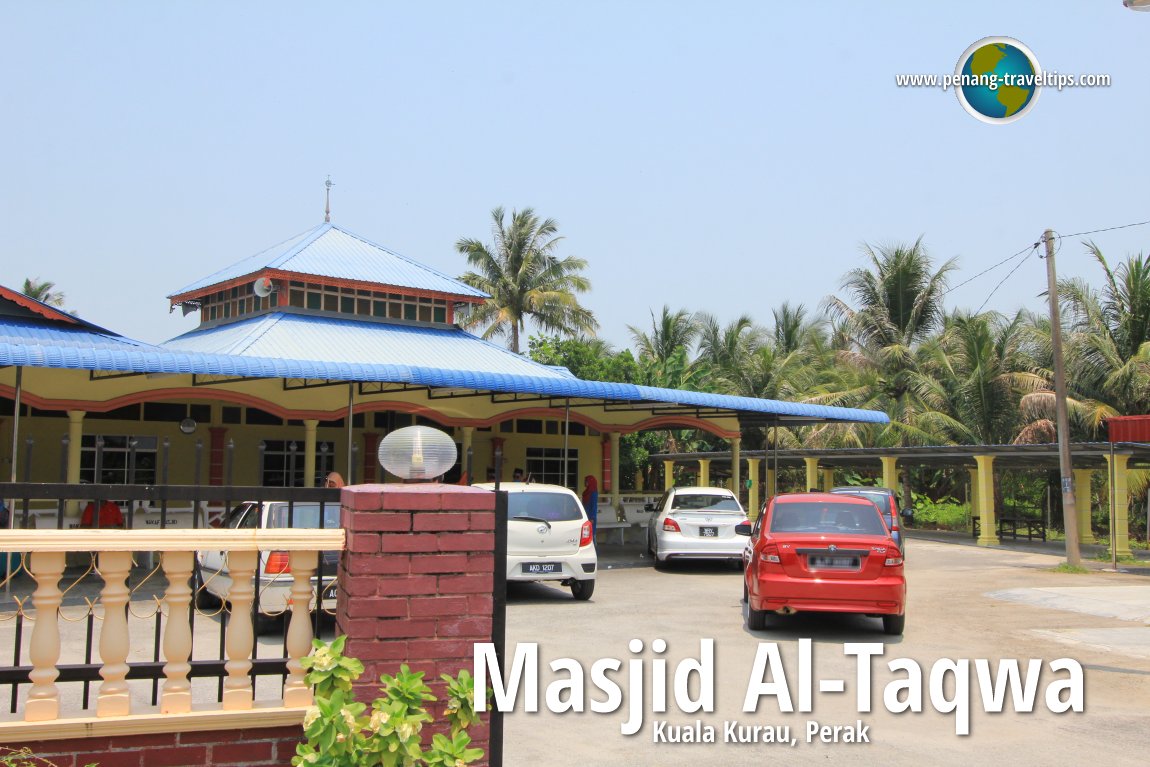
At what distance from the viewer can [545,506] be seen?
48.1ft

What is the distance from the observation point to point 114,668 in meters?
4.08

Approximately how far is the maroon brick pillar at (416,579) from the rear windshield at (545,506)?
33.8ft

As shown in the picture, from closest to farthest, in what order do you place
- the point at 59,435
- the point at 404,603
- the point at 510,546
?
the point at 404,603 → the point at 510,546 → the point at 59,435

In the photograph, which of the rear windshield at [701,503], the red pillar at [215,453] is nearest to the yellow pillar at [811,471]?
the rear windshield at [701,503]

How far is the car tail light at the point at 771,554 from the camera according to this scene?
37.5ft

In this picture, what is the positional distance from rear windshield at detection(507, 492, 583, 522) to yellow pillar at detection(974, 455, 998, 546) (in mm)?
17543

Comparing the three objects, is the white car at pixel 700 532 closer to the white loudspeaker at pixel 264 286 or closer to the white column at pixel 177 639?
the white column at pixel 177 639

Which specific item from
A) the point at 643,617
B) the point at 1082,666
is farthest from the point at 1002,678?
the point at 643,617

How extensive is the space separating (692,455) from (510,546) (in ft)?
92.4

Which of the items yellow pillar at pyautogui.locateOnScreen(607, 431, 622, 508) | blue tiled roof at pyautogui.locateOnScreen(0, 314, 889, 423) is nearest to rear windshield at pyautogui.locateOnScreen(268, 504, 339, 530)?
blue tiled roof at pyautogui.locateOnScreen(0, 314, 889, 423)

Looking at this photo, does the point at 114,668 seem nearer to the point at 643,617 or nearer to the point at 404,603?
the point at 404,603

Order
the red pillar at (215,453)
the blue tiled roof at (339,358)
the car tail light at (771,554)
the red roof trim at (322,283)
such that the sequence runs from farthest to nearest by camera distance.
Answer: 1. the red roof trim at (322,283)
2. the red pillar at (215,453)
3. the blue tiled roof at (339,358)
4. the car tail light at (771,554)

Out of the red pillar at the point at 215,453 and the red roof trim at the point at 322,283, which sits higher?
the red roof trim at the point at 322,283

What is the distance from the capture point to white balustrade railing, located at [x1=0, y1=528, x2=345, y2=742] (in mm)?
3988
